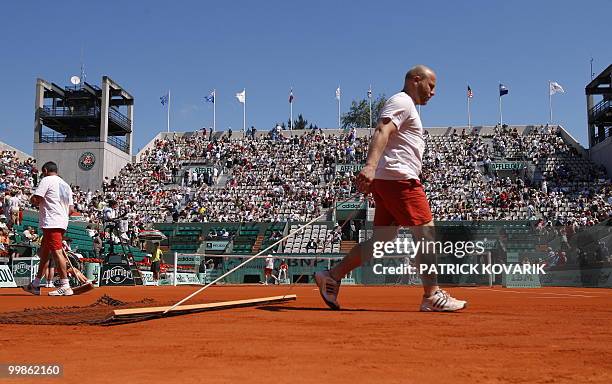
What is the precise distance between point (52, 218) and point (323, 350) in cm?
662

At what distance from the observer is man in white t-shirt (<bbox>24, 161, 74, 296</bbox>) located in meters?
8.51

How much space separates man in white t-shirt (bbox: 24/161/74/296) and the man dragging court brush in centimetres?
484

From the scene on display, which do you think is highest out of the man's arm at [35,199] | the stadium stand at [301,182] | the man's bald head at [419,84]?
the stadium stand at [301,182]

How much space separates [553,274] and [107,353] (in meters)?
17.7

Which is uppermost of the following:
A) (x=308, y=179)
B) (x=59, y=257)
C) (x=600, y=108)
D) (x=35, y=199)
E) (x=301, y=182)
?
(x=600, y=108)

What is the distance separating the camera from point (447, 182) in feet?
119

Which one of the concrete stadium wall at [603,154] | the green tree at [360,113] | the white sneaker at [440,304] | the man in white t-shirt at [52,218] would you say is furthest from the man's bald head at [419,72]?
the green tree at [360,113]

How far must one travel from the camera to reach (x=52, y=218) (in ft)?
28.2

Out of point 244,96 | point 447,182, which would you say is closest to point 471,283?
point 447,182

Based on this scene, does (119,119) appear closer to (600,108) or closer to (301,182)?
(301,182)

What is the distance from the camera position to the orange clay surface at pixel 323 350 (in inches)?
95.3

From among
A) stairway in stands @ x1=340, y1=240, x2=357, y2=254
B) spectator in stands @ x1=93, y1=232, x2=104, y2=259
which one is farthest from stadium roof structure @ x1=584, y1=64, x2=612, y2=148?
spectator in stands @ x1=93, y1=232, x2=104, y2=259

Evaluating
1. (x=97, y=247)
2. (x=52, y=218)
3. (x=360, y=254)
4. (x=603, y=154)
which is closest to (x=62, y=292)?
(x=52, y=218)

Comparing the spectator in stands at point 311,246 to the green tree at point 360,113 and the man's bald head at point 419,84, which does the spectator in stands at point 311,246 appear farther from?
the green tree at point 360,113
